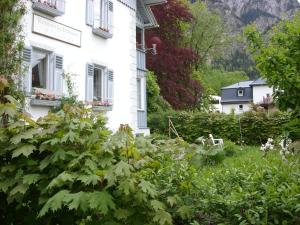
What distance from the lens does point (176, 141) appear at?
12.6 feet

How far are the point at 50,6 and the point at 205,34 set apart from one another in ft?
90.3

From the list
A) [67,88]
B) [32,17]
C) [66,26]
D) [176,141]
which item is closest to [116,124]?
[67,88]

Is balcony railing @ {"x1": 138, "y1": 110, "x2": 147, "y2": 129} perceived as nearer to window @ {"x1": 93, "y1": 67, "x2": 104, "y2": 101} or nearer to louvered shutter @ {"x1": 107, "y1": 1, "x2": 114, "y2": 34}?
window @ {"x1": 93, "y1": 67, "x2": 104, "y2": 101}

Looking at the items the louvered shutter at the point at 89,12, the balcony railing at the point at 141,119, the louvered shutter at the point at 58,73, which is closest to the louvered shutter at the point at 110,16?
the louvered shutter at the point at 89,12

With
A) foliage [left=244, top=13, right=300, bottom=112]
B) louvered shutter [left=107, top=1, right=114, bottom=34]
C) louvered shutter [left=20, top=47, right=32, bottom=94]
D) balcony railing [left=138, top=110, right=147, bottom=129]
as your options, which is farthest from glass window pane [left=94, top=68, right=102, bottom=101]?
foliage [left=244, top=13, right=300, bottom=112]

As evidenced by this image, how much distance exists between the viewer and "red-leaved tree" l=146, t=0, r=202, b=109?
81.8ft

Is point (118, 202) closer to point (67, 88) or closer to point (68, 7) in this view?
point (67, 88)

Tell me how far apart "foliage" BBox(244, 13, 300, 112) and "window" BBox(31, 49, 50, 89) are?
8086 millimetres

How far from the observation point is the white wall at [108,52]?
1127 centimetres

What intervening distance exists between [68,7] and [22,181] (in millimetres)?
9539

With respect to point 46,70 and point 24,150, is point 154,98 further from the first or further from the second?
point 24,150

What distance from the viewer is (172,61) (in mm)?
24969

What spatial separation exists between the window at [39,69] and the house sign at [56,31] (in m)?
0.53

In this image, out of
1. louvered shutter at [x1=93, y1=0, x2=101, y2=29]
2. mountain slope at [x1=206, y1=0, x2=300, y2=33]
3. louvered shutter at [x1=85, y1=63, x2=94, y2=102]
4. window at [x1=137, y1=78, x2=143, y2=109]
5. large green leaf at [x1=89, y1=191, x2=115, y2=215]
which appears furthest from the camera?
mountain slope at [x1=206, y1=0, x2=300, y2=33]
